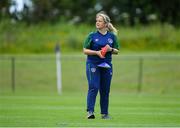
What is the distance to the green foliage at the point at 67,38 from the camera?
41891mm

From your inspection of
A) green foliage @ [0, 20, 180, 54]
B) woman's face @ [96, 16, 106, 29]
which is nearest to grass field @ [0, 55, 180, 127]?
green foliage @ [0, 20, 180, 54]

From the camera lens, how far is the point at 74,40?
42.2 m

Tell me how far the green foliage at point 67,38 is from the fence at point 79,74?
4698 millimetres

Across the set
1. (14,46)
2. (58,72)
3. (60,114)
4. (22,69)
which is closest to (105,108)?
(60,114)

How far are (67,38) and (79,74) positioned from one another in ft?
25.5

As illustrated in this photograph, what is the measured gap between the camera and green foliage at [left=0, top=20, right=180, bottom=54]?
41.9 m

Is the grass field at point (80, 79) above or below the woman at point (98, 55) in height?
below

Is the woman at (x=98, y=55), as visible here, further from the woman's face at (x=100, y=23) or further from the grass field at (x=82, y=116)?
the grass field at (x=82, y=116)

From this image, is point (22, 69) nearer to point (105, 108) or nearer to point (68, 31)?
point (68, 31)

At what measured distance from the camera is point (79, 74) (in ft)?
116

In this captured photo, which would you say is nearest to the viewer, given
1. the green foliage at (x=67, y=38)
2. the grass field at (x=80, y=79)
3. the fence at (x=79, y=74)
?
the grass field at (x=80, y=79)

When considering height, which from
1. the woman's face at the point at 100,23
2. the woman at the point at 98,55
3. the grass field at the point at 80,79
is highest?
the woman's face at the point at 100,23

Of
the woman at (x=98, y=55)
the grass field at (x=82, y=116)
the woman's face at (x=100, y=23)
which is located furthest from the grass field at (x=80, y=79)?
the woman's face at (x=100, y=23)

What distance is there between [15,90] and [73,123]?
60.0 feet
